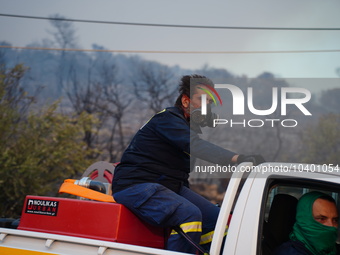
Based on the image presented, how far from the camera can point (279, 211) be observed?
3.33m

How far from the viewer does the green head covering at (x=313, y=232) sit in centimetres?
286

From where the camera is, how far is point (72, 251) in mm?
3102

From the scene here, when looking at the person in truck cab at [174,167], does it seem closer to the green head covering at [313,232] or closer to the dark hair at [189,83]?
the dark hair at [189,83]

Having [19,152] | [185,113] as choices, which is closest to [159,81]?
[19,152]

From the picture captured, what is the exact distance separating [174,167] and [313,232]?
46.4 inches

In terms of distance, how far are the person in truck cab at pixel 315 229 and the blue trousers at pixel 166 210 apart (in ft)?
1.98

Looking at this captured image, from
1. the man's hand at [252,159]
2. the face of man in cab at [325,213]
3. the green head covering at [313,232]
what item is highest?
the man's hand at [252,159]

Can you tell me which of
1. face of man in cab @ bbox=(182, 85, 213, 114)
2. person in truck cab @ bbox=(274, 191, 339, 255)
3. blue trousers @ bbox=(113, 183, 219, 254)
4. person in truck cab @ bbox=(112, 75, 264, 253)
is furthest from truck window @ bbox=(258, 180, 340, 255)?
face of man in cab @ bbox=(182, 85, 213, 114)

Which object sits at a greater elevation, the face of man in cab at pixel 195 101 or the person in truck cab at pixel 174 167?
the face of man in cab at pixel 195 101

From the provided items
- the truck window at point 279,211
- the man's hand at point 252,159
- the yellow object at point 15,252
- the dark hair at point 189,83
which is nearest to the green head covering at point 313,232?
the truck window at point 279,211

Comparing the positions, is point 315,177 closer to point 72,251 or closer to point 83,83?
point 72,251

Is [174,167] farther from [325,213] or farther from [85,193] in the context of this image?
[325,213]

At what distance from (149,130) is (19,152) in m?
13.3

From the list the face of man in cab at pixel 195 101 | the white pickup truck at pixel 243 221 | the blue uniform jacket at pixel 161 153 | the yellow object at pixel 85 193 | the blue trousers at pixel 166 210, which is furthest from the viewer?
the face of man in cab at pixel 195 101
